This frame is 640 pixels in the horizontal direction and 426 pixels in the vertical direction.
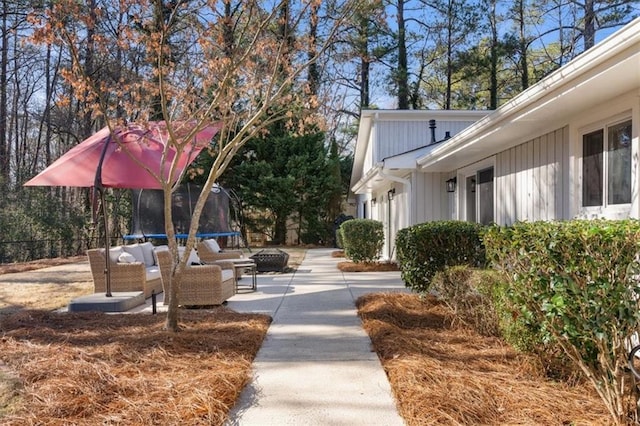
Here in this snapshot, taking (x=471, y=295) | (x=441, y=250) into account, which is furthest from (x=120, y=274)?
(x=471, y=295)

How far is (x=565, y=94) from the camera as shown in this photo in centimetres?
418

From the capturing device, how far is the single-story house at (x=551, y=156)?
12.7 feet

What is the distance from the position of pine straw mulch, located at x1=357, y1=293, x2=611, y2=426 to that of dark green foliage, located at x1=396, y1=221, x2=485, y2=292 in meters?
1.08

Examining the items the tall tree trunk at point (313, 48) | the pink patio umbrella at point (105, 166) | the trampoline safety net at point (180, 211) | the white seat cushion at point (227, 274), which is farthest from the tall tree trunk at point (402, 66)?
the white seat cushion at point (227, 274)

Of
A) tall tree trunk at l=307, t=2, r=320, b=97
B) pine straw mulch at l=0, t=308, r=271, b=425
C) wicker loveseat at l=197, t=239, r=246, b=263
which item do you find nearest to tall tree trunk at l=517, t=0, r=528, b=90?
tall tree trunk at l=307, t=2, r=320, b=97

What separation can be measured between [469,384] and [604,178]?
2.62 m

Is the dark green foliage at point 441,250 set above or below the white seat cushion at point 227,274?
above

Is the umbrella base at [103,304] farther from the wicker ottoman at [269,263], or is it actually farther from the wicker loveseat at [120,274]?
the wicker ottoman at [269,263]

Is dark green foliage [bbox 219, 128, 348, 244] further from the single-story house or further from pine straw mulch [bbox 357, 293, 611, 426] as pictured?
pine straw mulch [bbox 357, 293, 611, 426]

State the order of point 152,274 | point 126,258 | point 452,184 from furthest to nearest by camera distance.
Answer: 1. point 452,184
2. point 152,274
3. point 126,258

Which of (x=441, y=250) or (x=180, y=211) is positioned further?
(x=180, y=211)

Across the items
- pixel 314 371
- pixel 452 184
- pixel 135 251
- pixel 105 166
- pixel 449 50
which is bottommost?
pixel 314 371

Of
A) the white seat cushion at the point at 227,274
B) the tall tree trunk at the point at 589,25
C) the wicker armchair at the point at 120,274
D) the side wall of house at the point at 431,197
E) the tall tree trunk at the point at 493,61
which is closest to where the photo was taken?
the white seat cushion at the point at 227,274

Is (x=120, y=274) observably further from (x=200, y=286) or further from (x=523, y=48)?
(x=523, y=48)
